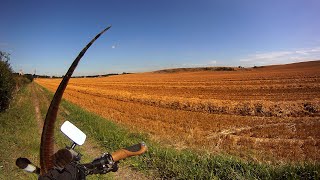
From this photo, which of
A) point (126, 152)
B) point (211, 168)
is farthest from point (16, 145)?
point (126, 152)

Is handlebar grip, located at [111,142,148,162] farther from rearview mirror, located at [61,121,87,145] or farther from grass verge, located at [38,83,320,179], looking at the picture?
grass verge, located at [38,83,320,179]

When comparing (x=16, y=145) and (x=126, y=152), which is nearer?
(x=126, y=152)

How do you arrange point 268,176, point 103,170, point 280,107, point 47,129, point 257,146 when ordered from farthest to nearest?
point 280,107
point 257,146
point 268,176
point 103,170
point 47,129

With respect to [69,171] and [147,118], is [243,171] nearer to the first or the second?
[69,171]

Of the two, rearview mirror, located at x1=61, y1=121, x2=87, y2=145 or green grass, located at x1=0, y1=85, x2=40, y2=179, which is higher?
rearview mirror, located at x1=61, y1=121, x2=87, y2=145

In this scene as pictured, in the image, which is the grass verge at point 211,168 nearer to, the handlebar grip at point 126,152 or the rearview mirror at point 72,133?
the handlebar grip at point 126,152

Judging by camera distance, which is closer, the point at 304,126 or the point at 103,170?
the point at 103,170

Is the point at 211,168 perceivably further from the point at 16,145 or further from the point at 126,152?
the point at 16,145

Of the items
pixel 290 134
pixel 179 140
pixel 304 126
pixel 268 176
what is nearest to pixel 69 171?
pixel 268 176

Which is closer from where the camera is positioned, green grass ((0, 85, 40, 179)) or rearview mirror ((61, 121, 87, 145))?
rearview mirror ((61, 121, 87, 145))

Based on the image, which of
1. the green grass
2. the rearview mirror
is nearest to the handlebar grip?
the rearview mirror

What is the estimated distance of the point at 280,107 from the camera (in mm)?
20516

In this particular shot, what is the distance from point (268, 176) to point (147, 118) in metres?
15.6

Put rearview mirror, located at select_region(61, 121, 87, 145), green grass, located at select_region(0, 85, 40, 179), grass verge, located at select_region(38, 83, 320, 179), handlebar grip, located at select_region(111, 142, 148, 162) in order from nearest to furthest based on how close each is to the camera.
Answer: rearview mirror, located at select_region(61, 121, 87, 145) < handlebar grip, located at select_region(111, 142, 148, 162) < grass verge, located at select_region(38, 83, 320, 179) < green grass, located at select_region(0, 85, 40, 179)
